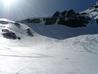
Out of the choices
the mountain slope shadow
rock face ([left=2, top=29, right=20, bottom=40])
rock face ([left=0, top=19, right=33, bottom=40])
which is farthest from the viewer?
the mountain slope shadow

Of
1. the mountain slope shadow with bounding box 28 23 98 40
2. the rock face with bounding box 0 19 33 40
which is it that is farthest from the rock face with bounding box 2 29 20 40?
the mountain slope shadow with bounding box 28 23 98 40

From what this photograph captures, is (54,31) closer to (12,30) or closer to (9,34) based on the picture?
(12,30)

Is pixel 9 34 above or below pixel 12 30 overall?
below

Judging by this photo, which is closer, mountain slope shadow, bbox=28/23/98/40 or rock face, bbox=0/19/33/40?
rock face, bbox=0/19/33/40

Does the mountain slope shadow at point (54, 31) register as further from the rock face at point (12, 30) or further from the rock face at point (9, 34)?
the rock face at point (9, 34)

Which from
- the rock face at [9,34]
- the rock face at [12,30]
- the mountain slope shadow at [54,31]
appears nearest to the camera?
the rock face at [9,34]

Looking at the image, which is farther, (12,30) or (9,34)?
(12,30)

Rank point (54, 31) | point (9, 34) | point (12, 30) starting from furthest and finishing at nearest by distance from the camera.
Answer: point (54, 31) → point (12, 30) → point (9, 34)

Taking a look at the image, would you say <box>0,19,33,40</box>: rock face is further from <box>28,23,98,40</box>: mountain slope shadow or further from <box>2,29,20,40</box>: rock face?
<box>28,23,98,40</box>: mountain slope shadow

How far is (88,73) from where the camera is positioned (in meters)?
8.05

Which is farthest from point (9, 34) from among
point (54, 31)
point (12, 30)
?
point (54, 31)

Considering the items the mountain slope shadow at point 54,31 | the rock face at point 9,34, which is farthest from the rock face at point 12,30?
the mountain slope shadow at point 54,31

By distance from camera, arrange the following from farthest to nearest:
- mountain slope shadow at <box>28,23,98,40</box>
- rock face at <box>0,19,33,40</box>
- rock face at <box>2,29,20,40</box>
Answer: mountain slope shadow at <box>28,23,98,40</box>, rock face at <box>0,19,33,40</box>, rock face at <box>2,29,20,40</box>

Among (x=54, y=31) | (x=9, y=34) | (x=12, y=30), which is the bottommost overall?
(x=54, y=31)
